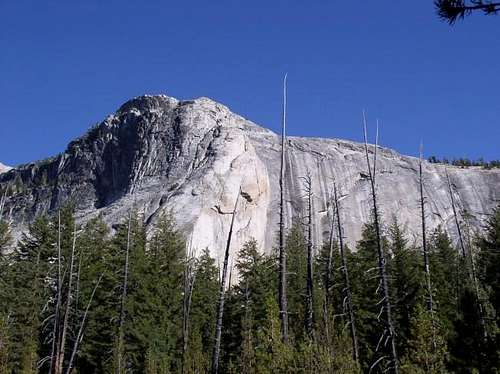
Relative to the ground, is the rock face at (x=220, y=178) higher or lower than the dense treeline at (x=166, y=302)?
higher

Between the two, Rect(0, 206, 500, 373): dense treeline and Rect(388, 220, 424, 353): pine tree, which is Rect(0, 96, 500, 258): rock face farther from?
Rect(388, 220, 424, 353): pine tree

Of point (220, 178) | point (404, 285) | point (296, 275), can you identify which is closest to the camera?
point (404, 285)

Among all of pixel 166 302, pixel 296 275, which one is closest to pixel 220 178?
pixel 296 275

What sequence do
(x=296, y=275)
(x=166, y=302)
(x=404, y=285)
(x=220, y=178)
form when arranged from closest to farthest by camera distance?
(x=404, y=285), (x=166, y=302), (x=296, y=275), (x=220, y=178)

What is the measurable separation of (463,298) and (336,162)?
4844 centimetres

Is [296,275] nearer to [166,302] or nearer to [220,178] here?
[166,302]

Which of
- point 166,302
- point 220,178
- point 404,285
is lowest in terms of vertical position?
point 166,302

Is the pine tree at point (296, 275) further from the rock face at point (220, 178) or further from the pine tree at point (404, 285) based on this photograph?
the rock face at point (220, 178)

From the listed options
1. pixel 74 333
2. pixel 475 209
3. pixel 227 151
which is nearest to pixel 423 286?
pixel 74 333

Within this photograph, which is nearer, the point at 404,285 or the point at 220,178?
the point at 404,285

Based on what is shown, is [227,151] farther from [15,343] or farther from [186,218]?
[15,343]

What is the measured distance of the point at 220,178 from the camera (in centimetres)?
6750

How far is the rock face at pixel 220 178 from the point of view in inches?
2569

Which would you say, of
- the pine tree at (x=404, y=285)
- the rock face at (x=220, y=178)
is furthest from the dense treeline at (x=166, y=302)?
the rock face at (x=220, y=178)
